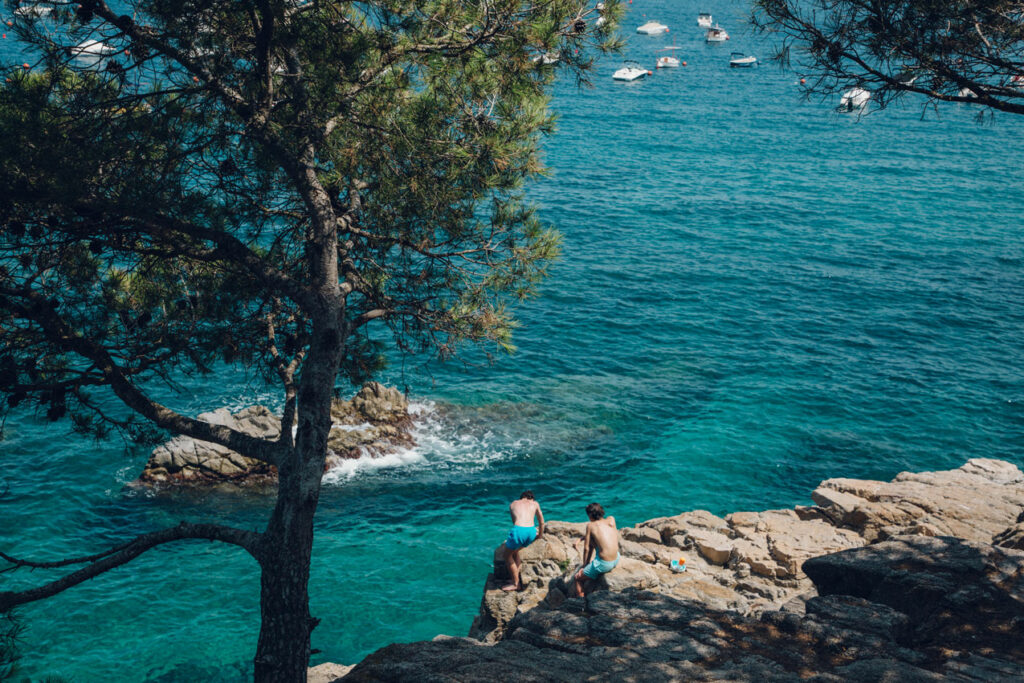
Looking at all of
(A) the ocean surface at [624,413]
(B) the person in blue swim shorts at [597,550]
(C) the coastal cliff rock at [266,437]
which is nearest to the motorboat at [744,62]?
(A) the ocean surface at [624,413]

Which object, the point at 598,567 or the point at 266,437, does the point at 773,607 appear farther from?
the point at 266,437

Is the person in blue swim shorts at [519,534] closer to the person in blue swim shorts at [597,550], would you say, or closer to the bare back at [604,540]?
the person in blue swim shorts at [597,550]

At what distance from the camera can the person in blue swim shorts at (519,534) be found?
51.4 ft

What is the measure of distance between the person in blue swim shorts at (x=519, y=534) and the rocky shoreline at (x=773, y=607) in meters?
0.28

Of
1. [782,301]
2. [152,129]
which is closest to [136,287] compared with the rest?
[152,129]

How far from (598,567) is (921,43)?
9.68m

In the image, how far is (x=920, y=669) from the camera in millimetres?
9430

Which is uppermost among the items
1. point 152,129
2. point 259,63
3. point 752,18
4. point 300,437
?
point 752,18

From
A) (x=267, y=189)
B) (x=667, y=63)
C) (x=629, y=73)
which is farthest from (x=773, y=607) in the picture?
(x=667, y=63)

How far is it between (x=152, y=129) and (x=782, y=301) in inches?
1373

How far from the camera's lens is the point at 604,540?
46.3ft

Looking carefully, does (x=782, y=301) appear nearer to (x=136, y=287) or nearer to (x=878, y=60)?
(x=878, y=60)

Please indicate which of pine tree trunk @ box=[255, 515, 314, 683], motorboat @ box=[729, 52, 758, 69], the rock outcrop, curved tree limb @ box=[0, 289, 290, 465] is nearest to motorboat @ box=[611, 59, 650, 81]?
motorboat @ box=[729, 52, 758, 69]

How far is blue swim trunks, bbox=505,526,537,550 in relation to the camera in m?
15.8
